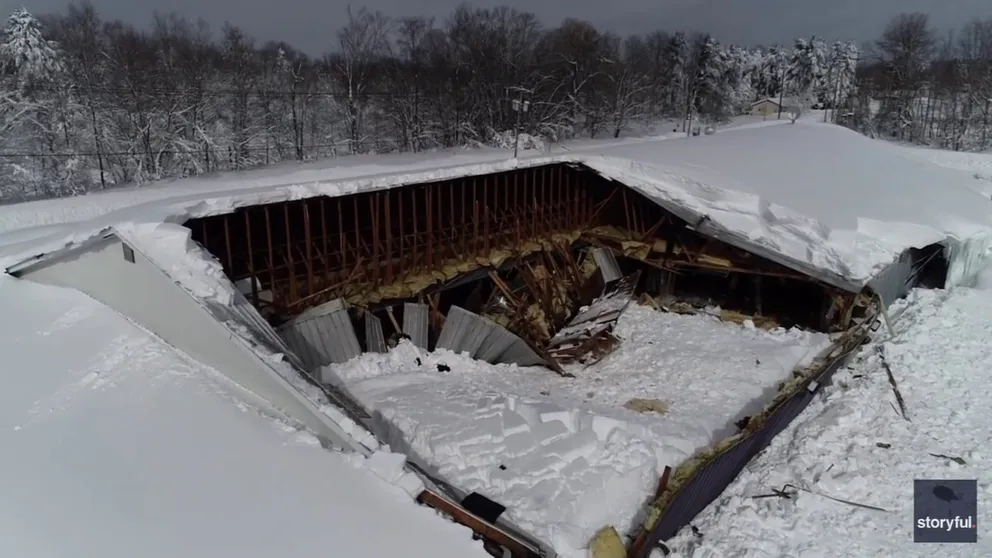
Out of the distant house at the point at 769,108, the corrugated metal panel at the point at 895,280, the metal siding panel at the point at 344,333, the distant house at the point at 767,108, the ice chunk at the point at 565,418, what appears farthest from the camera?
the distant house at the point at 767,108

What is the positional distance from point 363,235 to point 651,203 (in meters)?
6.68

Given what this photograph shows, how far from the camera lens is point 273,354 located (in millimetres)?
5660

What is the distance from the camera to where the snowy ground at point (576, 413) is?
614cm

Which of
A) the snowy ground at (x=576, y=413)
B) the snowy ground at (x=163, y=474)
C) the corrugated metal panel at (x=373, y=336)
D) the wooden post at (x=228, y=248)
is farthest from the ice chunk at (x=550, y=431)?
the wooden post at (x=228, y=248)

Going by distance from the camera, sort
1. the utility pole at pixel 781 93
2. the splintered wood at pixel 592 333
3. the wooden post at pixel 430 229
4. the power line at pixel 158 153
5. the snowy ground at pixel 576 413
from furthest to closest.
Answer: the utility pole at pixel 781 93 < the power line at pixel 158 153 < the wooden post at pixel 430 229 < the splintered wood at pixel 592 333 < the snowy ground at pixel 576 413

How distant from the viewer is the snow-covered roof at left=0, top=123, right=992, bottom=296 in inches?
284

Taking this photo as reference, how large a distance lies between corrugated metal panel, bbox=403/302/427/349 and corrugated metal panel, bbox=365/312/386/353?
0.57 m

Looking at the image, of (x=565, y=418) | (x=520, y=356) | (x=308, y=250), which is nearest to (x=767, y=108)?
(x=520, y=356)

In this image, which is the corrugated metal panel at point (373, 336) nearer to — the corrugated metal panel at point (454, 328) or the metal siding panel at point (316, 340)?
the metal siding panel at point (316, 340)

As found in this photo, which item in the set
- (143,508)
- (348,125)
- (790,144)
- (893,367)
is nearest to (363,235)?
(143,508)

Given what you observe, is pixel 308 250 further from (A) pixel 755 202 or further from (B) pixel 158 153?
(B) pixel 158 153
